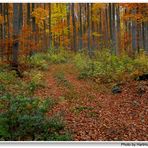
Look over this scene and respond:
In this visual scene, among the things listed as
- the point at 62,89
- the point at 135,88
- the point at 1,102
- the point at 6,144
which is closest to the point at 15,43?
the point at 62,89

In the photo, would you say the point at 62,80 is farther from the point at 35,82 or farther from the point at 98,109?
the point at 98,109

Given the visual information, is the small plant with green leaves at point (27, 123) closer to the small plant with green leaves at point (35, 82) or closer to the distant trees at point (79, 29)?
the small plant with green leaves at point (35, 82)

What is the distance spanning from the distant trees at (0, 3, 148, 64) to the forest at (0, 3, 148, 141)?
35mm

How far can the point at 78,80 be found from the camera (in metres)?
11.4

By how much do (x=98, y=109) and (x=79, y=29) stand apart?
27.2 ft

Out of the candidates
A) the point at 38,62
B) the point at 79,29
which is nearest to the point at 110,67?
the point at 38,62

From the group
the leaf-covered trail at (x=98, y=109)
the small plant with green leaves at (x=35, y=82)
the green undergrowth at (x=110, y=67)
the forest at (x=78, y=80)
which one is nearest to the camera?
the forest at (x=78, y=80)

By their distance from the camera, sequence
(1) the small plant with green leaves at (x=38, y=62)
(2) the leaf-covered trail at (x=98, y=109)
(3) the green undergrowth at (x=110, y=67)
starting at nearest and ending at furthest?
(2) the leaf-covered trail at (x=98, y=109) < (3) the green undergrowth at (x=110, y=67) < (1) the small plant with green leaves at (x=38, y=62)

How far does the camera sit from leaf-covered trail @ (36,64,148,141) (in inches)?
307

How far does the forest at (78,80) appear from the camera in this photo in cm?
764

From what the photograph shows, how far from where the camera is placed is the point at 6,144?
287 inches

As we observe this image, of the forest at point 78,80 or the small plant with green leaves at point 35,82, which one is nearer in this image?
the forest at point 78,80

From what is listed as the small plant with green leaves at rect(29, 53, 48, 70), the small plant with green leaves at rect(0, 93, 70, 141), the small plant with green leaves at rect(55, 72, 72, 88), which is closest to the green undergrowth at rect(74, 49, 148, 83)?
the small plant with green leaves at rect(55, 72, 72, 88)

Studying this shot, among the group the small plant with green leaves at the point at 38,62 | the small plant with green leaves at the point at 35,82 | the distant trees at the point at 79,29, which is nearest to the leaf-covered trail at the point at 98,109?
the small plant with green leaves at the point at 35,82
